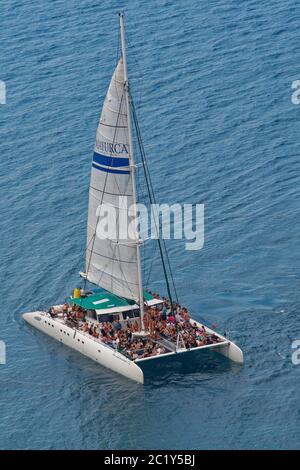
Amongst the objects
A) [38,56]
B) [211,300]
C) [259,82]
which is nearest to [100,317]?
[211,300]

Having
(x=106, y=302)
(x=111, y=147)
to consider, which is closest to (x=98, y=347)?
(x=106, y=302)

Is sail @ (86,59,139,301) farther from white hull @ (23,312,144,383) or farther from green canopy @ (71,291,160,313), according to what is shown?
white hull @ (23,312,144,383)

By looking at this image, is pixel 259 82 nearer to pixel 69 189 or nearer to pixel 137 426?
pixel 69 189

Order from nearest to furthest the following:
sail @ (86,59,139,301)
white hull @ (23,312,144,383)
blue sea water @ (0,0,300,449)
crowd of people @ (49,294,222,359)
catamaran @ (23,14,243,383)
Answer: blue sea water @ (0,0,300,449) → white hull @ (23,312,144,383) → catamaran @ (23,14,243,383) → crowd of people @ (49,294,222,359) → sail @ (86,59,139,301)

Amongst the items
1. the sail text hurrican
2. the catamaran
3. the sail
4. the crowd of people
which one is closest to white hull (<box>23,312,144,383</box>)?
the catamaran

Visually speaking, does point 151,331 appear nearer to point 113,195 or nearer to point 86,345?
point 86,345

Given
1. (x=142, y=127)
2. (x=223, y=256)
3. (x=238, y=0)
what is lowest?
(x=223, y=256)
